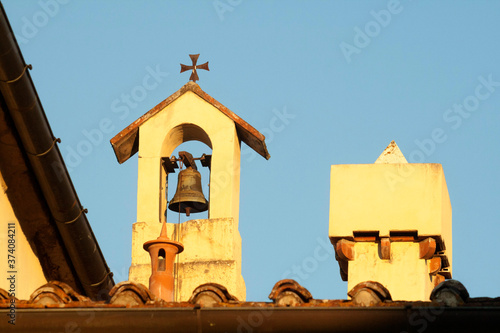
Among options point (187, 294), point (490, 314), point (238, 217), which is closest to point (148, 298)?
point (490, 314)

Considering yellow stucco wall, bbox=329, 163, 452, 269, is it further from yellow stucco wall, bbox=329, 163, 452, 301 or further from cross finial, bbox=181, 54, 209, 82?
cross finial, bbox=181, 54, 209, 82

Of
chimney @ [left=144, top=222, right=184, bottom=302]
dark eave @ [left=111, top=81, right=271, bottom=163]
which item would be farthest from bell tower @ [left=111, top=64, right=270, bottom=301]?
chimney @ [left=144, top=222, right=184, bottom=302]

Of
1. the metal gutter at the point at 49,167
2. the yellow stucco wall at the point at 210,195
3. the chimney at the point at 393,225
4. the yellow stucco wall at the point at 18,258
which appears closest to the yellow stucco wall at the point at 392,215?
the chimney at the point at 393,225

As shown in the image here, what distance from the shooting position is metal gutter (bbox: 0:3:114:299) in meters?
10.0

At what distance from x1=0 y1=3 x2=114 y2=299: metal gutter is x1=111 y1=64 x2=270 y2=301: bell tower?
58 cm

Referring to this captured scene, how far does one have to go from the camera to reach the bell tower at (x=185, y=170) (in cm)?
1110

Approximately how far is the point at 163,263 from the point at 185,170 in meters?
1.65

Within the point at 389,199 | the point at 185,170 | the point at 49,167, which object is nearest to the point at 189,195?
the point at 185,170

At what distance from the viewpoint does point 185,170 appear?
1189cm

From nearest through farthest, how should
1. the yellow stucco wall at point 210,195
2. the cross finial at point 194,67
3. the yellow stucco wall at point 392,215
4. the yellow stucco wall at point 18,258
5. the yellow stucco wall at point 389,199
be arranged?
1. the yellow stucco wall at point 392,215
2. the yellow stucco wall at point 389,199
3. the yellow stucco wall at point 18,258
4. the yellow stucco wall at point 210,195
5. the cross finial at point 194,67

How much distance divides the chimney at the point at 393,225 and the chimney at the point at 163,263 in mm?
1415

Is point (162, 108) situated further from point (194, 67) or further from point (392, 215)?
point (392, 215)

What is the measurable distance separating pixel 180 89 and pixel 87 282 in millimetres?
2156

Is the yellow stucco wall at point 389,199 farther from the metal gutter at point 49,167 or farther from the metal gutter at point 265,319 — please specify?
the metal gutter at point 265,319
